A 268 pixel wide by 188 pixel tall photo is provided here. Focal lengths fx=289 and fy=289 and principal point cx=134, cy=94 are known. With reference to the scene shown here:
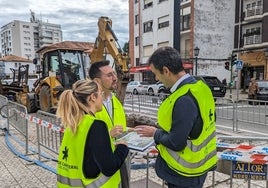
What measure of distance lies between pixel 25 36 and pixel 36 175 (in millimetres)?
120383

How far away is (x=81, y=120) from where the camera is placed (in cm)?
209

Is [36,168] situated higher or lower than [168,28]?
lower

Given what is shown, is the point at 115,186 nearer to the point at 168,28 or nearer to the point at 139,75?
the point at 168,28

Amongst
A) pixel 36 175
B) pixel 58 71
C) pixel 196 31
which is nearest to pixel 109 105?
pixel 36 175

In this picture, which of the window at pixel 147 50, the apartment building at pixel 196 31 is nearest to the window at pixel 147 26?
the apartment building at pixel 196 31

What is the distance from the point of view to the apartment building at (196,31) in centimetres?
3534

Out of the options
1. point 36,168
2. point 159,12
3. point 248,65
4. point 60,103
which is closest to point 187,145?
point 60,103

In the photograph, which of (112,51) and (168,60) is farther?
(112,51)

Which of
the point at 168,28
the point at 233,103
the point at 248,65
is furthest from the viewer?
the point at 168,28

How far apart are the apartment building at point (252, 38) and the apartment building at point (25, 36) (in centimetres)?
9150

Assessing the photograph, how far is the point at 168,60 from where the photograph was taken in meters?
2.21

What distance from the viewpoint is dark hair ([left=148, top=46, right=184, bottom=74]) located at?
2.21 metres

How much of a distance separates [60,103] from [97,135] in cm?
42

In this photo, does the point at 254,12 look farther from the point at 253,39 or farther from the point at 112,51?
the point at 112,51
